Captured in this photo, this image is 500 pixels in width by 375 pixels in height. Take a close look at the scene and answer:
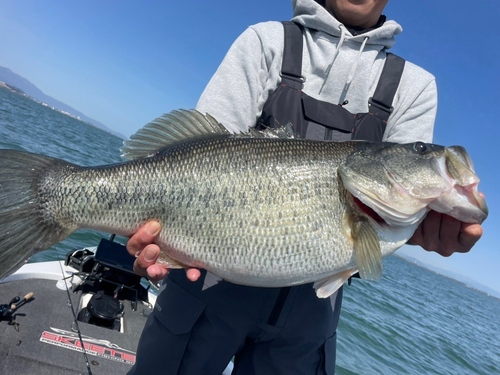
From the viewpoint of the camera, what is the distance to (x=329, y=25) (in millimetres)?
2926

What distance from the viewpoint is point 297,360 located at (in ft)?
8.23

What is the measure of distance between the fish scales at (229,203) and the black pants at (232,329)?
1.47 ft

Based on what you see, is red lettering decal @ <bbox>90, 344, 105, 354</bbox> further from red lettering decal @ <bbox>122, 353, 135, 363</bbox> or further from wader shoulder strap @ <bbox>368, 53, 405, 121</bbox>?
wader shoulder strap @ <bbox>368, 53, 405, 121</bbox>

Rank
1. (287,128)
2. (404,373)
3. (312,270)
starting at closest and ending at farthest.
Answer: (312,270), (287,128), (404,373)

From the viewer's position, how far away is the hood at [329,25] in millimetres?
2918

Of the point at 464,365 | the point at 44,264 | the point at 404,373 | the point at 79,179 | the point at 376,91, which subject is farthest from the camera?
the point at 464,365

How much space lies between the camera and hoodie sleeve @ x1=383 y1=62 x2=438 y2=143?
277 cm

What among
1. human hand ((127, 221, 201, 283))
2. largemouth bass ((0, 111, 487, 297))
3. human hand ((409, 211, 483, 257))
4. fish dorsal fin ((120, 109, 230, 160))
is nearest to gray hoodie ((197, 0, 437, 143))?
fish dorsal fin ((120, 109, 230, 160))

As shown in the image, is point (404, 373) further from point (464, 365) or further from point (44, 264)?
point (44, 264)

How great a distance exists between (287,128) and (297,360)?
179 centimetres

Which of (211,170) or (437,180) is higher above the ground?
(437,180)

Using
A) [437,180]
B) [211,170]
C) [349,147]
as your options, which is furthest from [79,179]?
[437,180]

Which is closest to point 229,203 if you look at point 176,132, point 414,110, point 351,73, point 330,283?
point 176,132

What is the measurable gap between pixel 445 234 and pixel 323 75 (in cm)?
163
